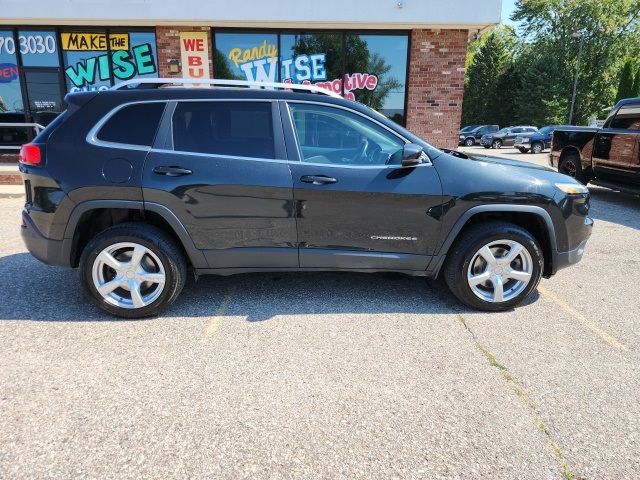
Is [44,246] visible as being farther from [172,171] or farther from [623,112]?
[623,112]

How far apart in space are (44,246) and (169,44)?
342 inches

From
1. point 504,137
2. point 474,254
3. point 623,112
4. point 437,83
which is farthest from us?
point 504,137

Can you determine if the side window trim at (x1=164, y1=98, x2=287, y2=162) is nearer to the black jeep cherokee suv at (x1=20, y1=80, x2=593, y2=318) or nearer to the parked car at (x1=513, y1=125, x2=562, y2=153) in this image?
the black jeep cherokee suv at (x1=20, y1=80, x2=593, y2=318)

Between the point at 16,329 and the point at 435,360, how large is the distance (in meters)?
3.01

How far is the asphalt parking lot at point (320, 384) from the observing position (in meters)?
2.12

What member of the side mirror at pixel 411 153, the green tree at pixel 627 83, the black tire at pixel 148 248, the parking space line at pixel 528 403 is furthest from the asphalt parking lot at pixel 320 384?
the green tree at pixel 627 83

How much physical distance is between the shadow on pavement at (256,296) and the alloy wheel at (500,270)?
288 mm

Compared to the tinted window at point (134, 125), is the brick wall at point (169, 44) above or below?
above

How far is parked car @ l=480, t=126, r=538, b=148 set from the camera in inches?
1227

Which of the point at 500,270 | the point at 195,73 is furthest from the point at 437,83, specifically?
the point at 500,270

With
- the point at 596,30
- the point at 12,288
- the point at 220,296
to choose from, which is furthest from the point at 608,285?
the point at 596,30

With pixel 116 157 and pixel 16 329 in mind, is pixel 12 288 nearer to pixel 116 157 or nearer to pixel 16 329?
pixel 16 329

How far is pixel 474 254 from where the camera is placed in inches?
140

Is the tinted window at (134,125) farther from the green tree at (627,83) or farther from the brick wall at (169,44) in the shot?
the green tree at (627,83)
